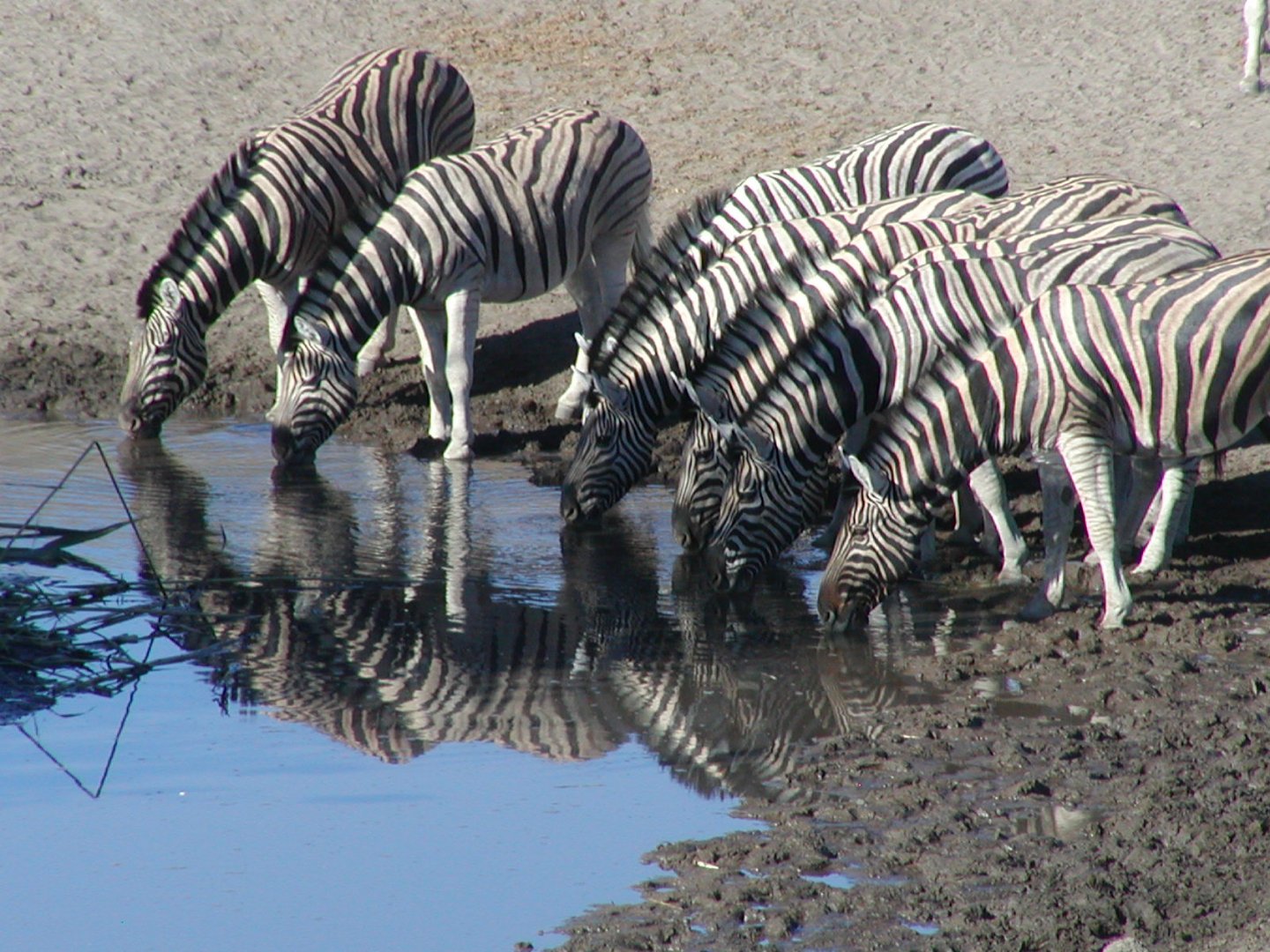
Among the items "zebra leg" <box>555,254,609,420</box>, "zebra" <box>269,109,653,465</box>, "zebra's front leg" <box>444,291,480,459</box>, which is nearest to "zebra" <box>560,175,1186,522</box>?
"zebra's front leg" <box>444,291,480,459</box>

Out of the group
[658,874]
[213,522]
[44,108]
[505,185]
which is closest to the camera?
[658,874]

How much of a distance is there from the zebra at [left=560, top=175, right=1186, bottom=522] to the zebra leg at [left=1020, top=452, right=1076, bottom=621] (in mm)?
2010

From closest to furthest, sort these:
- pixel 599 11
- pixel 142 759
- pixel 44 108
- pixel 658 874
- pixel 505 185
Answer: pixel 658 874 → pixel 142 759 → pixel 505 185 → pixel 44 108 → pixel 599 11

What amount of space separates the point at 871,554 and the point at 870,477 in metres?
0.32

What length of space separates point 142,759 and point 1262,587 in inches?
193

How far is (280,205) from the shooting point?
37.3 feet

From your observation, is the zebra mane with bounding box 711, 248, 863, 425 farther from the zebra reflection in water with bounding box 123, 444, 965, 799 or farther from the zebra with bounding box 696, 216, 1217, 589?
the zebra reflection in water with bounding box 123, 444, 965, 799

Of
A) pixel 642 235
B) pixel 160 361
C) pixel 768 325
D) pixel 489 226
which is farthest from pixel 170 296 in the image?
pixel 768 325

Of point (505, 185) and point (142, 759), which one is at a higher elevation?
point (505, 185)

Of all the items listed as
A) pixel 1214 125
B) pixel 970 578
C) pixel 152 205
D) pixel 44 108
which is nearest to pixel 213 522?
pixel 970 578

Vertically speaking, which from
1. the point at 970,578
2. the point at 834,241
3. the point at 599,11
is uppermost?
the point at 599,11

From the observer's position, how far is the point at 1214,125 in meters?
14.8

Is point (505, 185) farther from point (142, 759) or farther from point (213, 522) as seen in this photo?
point (142, 759)

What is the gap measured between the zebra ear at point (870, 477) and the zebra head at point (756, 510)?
2.75 ft
